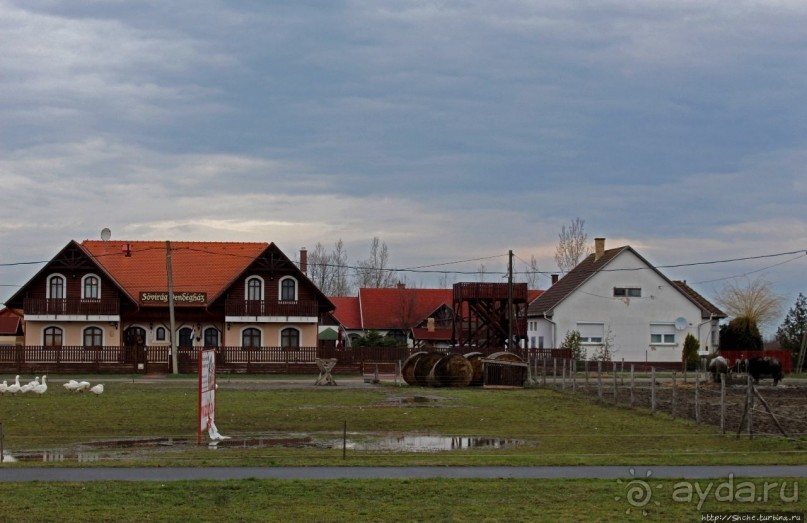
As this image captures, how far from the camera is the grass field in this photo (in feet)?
43.2

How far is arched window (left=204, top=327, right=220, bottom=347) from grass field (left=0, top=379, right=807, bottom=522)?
87.1ft

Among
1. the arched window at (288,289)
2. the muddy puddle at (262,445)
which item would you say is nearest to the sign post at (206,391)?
the muddy puddle at (262,445)

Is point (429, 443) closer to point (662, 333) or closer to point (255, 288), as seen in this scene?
point (255, 288)

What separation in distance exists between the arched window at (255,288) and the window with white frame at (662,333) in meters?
24.5

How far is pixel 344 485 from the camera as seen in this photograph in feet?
49.3

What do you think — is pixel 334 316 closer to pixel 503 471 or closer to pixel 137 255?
pixel 137 255

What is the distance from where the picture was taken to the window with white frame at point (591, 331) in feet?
221

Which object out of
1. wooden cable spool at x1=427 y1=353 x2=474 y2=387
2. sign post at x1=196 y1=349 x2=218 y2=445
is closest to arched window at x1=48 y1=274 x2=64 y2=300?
wooden cable spool at x1=427 y1=353 x2=474 y2=387

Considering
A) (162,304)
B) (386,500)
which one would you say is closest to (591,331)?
(162,304)

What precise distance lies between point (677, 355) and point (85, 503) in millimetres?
58097

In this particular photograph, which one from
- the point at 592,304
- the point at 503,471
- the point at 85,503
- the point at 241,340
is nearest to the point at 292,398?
the point at 503,471

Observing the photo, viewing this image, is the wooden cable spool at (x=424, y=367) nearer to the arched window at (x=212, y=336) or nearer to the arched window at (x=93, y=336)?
the arched window at (x=212, y=336)

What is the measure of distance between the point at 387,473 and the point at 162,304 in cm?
4902

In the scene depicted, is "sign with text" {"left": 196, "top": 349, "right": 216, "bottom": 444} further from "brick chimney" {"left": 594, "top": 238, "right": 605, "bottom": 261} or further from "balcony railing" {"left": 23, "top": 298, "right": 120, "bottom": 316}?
"brick chimney" {"left": 594, "top": 238, "right": 605, "bottom": 261}
